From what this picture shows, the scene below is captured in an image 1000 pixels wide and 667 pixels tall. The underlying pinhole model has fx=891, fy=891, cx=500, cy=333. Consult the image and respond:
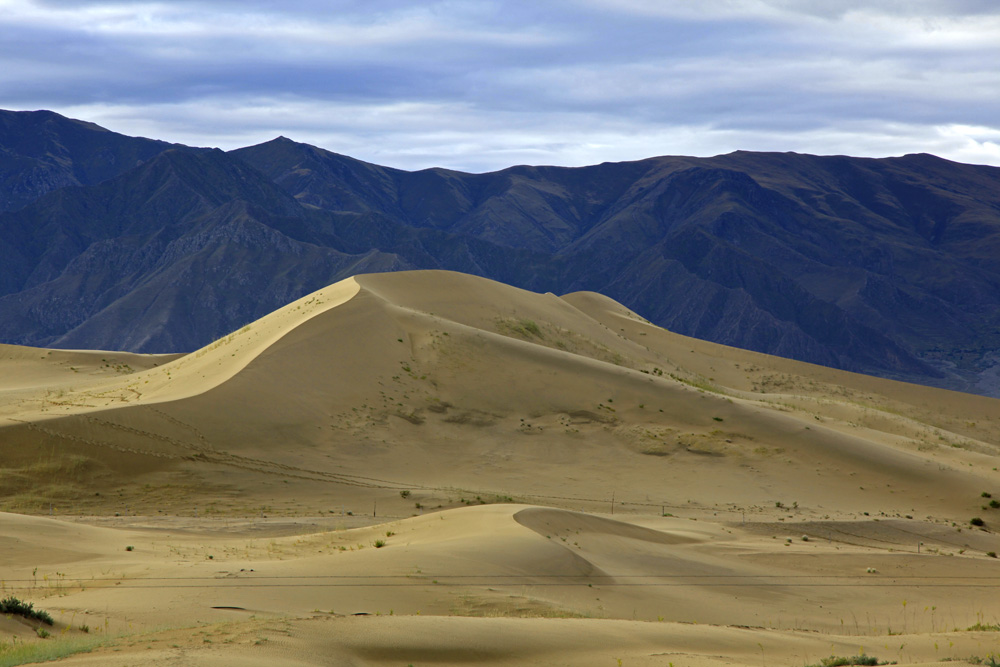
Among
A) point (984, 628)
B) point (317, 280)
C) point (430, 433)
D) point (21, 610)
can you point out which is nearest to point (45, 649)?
point (21, 610)

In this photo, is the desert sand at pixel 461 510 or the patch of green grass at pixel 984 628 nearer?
the desert sand at pixel 461 510

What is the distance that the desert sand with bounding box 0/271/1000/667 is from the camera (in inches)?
452

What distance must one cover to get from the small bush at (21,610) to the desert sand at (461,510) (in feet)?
0.44

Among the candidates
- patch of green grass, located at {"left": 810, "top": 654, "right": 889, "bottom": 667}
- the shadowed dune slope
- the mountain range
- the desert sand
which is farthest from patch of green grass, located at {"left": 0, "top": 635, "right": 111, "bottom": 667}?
the mountain range

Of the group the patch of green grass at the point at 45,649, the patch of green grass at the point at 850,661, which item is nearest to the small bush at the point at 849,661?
the patch of green grass at the point at 850,661

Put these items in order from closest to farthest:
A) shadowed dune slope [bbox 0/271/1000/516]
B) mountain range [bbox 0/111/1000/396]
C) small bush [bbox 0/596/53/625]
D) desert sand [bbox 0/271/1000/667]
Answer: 1. small bush [bbox 0/596/53/625]
2. desert sand [bbox 0/271/1000/667]
3. shadowed dune slope [bbox 0/271/1000/516]
4. mountain range [bbox 0/111/1000/396]

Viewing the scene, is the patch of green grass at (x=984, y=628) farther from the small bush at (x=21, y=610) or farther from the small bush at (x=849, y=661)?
the small bush at (x=21, y=610)

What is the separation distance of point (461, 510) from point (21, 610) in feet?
32.0

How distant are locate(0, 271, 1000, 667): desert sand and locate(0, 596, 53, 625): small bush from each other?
5.3 inches

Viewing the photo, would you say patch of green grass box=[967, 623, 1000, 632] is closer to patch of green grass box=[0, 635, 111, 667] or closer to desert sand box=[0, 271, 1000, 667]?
desert sand box=[0, 271, 1000, 667]

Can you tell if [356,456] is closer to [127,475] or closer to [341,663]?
[127,475]

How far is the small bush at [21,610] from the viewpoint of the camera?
1068 cm

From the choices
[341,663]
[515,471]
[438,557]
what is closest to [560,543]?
[438,557]

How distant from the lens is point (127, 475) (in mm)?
22922
